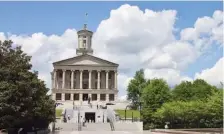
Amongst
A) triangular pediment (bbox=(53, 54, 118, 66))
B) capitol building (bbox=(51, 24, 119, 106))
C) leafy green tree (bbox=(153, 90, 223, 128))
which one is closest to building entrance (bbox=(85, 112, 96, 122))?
leafy green tree (bbox=(153, 90, 223, 128))

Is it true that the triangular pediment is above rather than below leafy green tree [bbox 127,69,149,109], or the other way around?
above

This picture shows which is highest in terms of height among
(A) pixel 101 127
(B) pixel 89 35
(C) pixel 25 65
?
(B) pixel 89 35

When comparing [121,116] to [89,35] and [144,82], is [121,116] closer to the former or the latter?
[144,82]

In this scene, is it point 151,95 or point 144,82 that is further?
point 144,82

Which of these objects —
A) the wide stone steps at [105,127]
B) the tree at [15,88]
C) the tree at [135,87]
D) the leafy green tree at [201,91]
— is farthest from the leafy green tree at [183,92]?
the tree at [15,88]

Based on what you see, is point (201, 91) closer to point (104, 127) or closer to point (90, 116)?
point (90, 116)

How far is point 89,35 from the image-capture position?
12681 cm

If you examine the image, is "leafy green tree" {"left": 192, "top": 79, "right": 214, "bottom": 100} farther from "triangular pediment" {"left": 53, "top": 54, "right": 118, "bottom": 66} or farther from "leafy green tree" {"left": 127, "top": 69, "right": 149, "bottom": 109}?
"triangular pediment" {"left": 53, "top": 54, "right": 118, "bottom": 66}

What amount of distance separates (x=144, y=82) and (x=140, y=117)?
96.4ft

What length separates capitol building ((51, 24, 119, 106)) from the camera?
114 meters

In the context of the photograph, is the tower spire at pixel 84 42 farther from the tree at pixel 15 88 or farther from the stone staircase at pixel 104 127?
the tree at pixel 15 88

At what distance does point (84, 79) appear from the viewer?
117688 millimetres

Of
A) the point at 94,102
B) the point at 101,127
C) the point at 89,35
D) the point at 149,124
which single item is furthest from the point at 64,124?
the point at 89,35

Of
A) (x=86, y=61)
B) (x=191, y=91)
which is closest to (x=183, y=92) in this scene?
(x=191, y=91)
